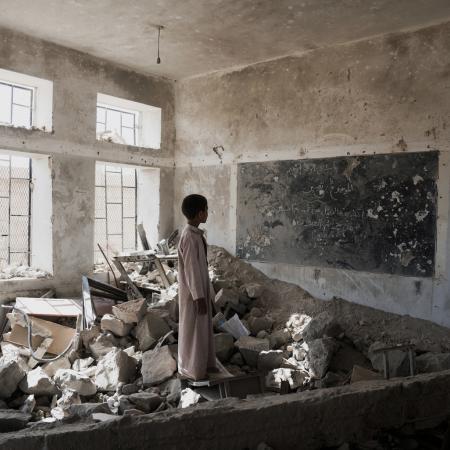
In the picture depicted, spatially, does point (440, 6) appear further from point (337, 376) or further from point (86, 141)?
point (86, 141)

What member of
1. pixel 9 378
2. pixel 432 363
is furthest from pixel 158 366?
pixel 432 363

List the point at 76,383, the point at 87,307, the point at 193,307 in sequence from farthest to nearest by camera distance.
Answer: the point at 87,307
the point at 76,383
the point at 193,307

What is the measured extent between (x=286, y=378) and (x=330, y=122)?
11.8ft

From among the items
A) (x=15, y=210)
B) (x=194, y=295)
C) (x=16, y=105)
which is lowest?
(x=194, y=295)

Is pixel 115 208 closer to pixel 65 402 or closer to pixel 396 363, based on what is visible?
pixel 65 402

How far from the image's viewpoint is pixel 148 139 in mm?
8164

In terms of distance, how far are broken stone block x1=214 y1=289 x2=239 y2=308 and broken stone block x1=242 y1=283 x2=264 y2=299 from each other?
232 mm

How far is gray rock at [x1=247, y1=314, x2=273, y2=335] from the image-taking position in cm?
584

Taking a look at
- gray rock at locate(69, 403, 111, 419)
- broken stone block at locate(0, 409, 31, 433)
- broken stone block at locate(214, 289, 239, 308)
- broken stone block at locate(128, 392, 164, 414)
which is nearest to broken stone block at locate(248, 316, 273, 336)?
broken stone block at locate(214, 289, 239, 308)

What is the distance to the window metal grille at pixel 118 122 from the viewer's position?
298 inches

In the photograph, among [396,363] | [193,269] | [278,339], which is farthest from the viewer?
[278,339]

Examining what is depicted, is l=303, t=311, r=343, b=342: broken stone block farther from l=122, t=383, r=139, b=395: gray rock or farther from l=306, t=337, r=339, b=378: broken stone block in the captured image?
l=122, t=383, r=139, b=395: gray rock

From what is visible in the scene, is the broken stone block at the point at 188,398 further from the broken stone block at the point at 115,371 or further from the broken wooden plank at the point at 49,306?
the broken wooden plank at the point at 49,306

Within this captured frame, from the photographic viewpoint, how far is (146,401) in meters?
3.81
